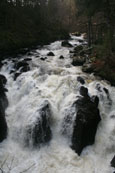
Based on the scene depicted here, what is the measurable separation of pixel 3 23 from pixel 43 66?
42.9ft

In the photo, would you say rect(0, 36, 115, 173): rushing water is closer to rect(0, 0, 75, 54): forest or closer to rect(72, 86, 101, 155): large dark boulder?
rect(72, 86, 101, 155): large dark boulder

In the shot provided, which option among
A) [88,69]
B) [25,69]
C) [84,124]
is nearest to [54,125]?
[84,124]

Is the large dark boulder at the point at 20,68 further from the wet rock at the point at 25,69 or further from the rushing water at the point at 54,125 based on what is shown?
the rushing water at the point at 54,125

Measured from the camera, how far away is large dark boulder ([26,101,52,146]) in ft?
30.0

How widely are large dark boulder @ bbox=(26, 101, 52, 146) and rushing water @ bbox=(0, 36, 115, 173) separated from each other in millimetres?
249

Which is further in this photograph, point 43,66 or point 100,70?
point 43,66

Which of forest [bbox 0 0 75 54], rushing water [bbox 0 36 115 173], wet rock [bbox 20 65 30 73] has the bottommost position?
rushing water [bbox 0 36 115 173]

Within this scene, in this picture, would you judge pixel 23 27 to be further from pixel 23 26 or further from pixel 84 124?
pixel 84 124

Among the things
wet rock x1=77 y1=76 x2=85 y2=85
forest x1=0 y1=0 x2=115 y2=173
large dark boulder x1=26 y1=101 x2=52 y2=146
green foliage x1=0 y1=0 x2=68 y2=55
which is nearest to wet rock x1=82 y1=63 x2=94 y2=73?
forest x1=0 y1=0 x2=115 y2=173

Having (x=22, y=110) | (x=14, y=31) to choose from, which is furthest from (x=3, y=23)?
(x=22, y=110)

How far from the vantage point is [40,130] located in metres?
9.23

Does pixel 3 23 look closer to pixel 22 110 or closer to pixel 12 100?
pixel 12 100

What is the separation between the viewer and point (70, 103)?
10.2 meters

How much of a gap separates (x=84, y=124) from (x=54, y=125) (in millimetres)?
1763
